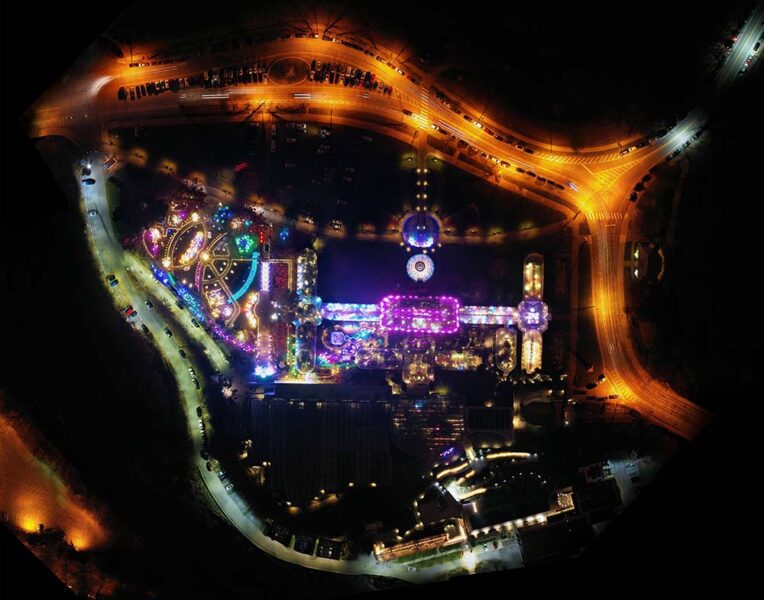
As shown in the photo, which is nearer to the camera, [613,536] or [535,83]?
[613,536]

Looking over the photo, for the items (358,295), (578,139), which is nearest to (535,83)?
(578,139)

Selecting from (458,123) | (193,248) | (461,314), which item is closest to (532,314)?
(461,314)

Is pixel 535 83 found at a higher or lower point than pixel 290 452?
higher

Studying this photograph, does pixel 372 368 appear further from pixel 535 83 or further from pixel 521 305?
pixel 535 83

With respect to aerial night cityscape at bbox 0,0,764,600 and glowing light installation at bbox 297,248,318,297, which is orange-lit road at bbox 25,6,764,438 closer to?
aerial night cityscape at bbox 0,0,764,600

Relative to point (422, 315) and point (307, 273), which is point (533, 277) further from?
point (307, 273)

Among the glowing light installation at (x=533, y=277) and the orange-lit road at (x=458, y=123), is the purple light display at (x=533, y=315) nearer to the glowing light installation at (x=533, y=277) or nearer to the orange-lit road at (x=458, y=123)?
the glowing light installation at (x=533, y=277)
